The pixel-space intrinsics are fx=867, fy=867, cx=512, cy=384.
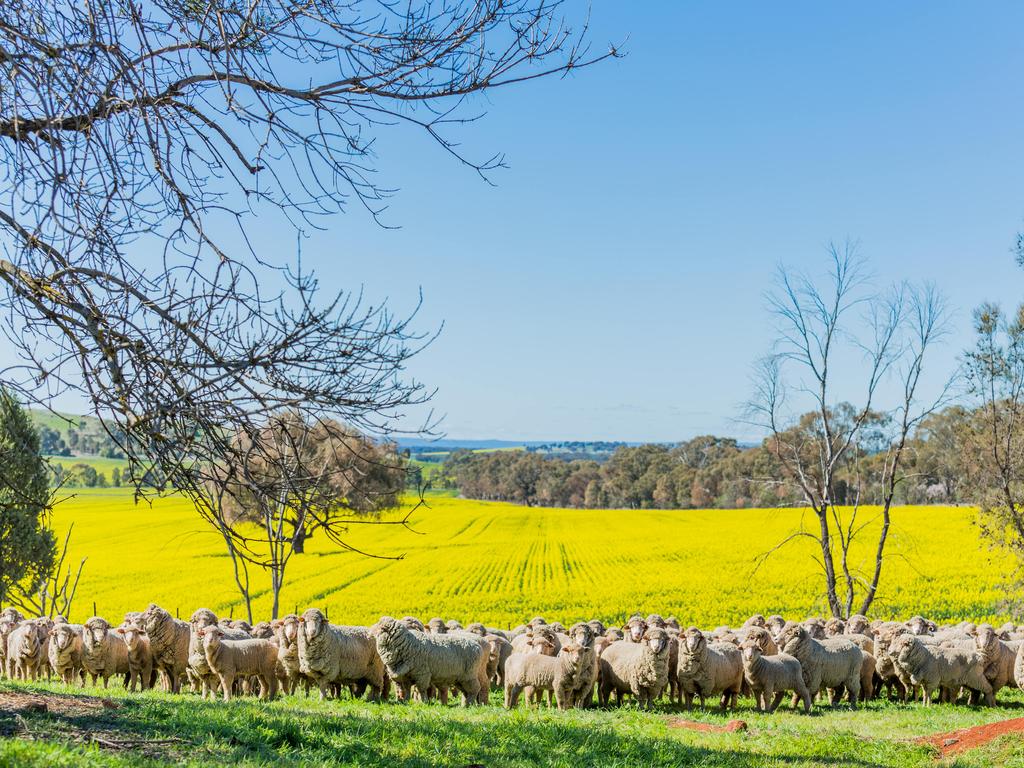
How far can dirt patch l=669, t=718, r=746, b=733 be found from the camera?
11.0 m

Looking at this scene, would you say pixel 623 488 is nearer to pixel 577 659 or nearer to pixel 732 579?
pixel 732 579

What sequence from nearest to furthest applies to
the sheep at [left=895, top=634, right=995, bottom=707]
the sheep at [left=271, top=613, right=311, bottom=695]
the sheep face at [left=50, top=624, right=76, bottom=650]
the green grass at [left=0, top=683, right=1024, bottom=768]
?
the green grass at [left=0, top=683, right=1024, bottom=768]
the sheep at [left=271, top=613, right=311, bottom=695]
the sheep face at [left=50, top=624, right=76, bottom=650]
the sheep at [left=895, top=634, right=995, bottom=707]

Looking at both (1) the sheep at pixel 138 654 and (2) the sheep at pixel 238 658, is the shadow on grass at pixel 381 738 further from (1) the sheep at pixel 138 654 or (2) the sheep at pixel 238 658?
(1) the sheep at pixel 138 654

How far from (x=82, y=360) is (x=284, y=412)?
1.38 m

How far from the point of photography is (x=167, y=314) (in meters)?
5.48

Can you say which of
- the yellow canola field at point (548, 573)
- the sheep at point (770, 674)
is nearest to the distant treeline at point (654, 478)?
the yellow canola field at point (548, 573)

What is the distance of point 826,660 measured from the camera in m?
14.5

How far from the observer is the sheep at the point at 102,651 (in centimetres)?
1331

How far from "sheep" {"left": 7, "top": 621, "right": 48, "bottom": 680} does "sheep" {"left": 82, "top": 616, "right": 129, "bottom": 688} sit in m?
1.12

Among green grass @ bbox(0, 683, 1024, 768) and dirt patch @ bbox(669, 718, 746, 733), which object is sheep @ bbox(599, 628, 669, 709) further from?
dirt patch @ bbox(669, 718, 746, 733)

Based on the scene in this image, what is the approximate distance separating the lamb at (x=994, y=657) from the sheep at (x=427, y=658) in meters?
8.55

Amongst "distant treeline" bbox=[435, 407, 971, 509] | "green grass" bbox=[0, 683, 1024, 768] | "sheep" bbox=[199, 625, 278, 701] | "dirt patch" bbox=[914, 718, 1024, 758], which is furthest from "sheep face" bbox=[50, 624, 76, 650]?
"distant treeline" bbox=[435, 407, 971, 509]

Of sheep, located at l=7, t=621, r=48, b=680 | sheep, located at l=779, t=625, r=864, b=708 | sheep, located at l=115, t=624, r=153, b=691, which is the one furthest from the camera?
sheep, located at l=779, t=625, r=864, b=708

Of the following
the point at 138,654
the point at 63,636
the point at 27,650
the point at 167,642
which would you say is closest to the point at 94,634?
the point at 63,636
